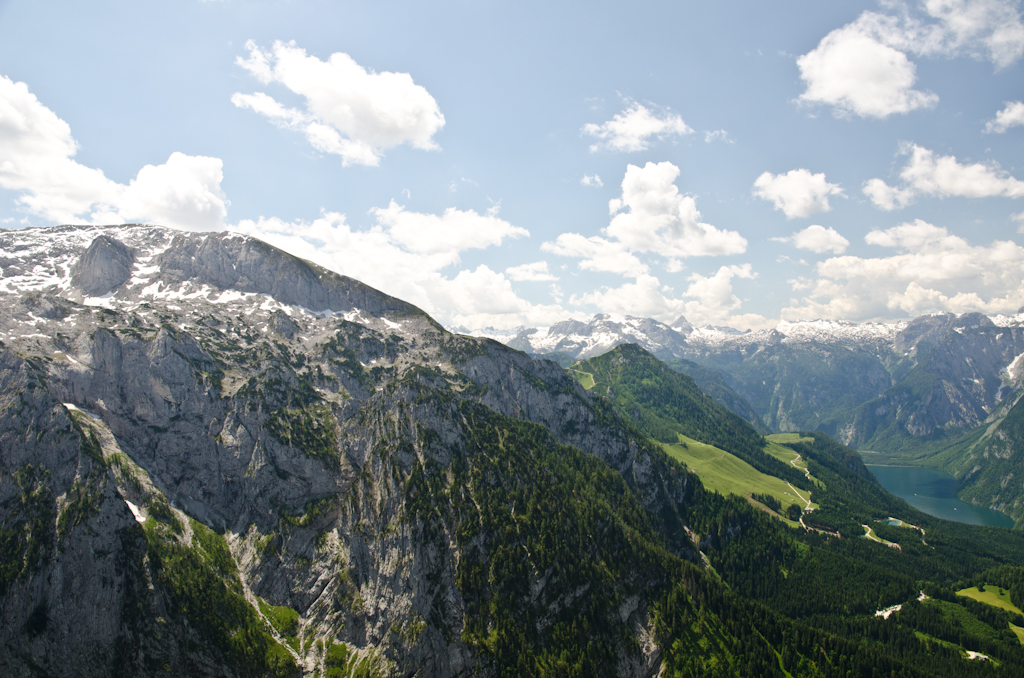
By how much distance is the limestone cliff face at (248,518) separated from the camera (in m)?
106

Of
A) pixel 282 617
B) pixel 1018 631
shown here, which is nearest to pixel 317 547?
pixel 282 617

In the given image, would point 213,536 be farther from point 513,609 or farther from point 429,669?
point 513,609

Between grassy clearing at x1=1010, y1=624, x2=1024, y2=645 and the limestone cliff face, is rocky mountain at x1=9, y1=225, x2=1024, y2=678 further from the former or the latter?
grassy clearing at x1=1010, y1=624, x2=1024, y2=645

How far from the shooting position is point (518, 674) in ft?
378

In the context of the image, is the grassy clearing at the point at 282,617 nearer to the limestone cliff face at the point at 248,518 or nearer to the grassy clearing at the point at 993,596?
the limestone cliff face at the point at 248,518

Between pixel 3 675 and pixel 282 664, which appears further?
pixel 282 664

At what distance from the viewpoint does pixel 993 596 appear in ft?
557

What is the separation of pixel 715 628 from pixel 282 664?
10781 cm

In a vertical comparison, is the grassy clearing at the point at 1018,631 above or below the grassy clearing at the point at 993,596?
below

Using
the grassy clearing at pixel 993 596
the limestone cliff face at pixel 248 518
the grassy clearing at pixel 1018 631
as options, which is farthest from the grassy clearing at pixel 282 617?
the grassy clearing at pixel 993 596

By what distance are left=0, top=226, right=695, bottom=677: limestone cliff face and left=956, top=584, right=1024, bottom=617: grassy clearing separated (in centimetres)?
11823

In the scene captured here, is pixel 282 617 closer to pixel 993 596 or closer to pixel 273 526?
pixel 273 526

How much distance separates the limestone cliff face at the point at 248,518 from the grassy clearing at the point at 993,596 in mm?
118234

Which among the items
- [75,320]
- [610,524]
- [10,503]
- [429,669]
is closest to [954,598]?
[610,524]
